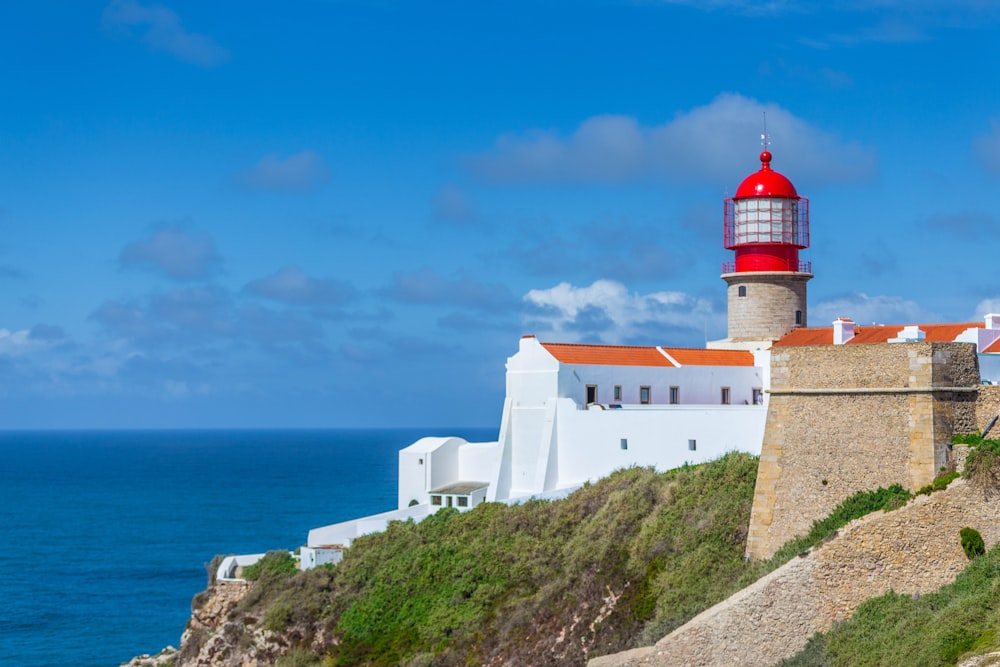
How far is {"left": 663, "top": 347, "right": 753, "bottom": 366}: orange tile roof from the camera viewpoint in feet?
109

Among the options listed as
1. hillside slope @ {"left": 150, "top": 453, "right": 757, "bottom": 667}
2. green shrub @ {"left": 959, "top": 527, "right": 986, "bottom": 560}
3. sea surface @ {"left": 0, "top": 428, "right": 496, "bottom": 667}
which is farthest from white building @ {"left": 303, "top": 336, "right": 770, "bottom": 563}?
sea surface @ {"left": 0, "top": 428, "right": 496, "bottom": 667}

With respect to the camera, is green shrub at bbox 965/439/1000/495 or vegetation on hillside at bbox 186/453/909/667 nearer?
green shrub at bbox 965/439/1000/495

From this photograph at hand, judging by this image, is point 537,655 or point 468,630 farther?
point 468,630

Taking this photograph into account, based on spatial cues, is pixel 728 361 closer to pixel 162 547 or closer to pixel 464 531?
pixel 464 531

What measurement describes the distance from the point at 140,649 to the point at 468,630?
733 inches

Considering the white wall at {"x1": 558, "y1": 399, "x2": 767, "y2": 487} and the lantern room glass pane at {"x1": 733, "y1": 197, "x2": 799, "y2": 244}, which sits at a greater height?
the lantern room glass pane at {"x1": 733, "y1": 197, "x2": 799, "y2": 244}

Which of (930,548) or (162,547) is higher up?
(930,548)

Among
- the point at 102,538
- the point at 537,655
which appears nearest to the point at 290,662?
the point at 537,655

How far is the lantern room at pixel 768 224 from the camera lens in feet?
112

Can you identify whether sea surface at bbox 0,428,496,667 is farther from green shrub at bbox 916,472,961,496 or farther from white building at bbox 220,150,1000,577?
green shrub at bbox 916,472,961,496

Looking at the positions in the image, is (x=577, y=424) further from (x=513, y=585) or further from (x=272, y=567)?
(x=272, y=567)

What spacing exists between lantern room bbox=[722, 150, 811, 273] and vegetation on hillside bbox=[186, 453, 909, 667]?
8.69 metres

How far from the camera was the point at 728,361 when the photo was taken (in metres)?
33.6

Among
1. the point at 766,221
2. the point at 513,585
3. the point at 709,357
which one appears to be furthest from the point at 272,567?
the point at 766,221
